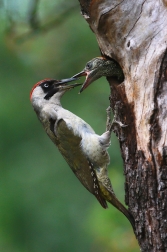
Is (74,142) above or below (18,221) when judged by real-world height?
above

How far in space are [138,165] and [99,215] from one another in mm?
1710

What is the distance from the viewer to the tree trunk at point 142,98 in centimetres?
452

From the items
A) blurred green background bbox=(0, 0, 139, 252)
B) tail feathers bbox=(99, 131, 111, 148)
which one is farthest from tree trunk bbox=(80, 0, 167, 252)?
blurred green background bbox=(0, 0, 139, 252)

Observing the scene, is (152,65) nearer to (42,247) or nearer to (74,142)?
(74,142)

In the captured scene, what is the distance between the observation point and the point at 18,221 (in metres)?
8.99

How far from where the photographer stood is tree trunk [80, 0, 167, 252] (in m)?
4.52

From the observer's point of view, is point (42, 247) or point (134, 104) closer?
point (134, 104)

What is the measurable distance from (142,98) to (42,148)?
5.04 meters

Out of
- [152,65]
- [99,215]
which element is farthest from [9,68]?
[152,65]

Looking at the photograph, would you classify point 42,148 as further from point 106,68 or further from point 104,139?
point 106,68

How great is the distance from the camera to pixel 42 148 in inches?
379

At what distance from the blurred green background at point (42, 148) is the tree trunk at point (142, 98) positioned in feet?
8.84

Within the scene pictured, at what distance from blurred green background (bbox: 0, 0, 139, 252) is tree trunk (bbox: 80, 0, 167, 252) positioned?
269cm

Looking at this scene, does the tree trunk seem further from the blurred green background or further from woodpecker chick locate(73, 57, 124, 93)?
the blurred green background
